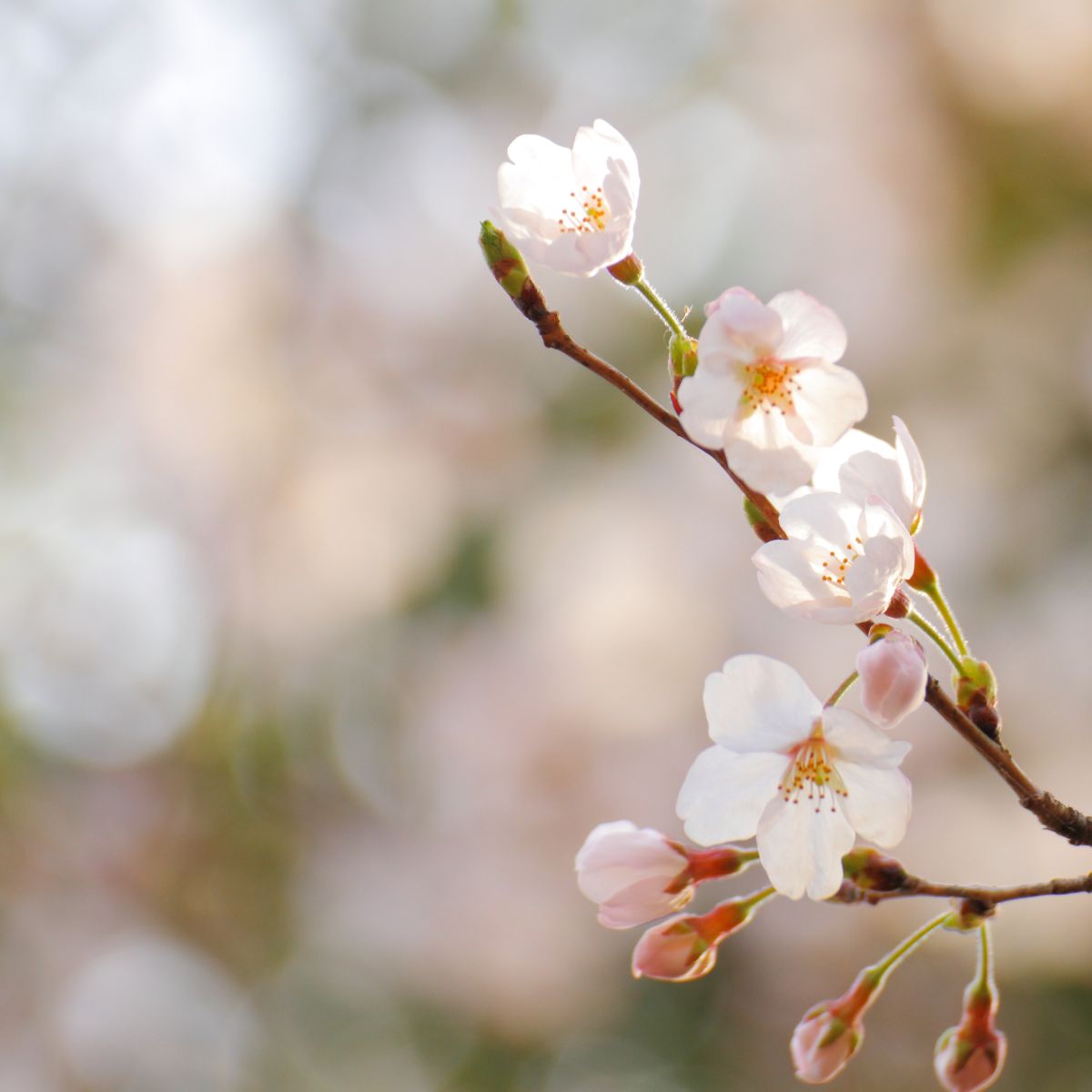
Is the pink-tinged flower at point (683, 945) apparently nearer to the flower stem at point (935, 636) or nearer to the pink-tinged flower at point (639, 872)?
the pink-tinged flower at point (639, 872)

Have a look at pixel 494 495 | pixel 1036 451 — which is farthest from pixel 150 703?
pixel 1036 451

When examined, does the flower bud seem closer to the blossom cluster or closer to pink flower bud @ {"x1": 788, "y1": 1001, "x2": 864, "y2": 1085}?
the blossom cluster

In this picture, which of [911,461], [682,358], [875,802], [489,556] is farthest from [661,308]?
[489,556]

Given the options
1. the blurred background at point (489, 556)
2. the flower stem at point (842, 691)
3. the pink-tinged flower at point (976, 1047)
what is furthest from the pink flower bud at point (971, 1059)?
the blurred background at point (489, 556)

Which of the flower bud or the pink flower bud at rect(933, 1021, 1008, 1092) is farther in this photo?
the pink flower bud at rect(933, 1021, 1008, 1092)

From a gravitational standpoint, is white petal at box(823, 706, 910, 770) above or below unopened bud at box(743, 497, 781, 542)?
below

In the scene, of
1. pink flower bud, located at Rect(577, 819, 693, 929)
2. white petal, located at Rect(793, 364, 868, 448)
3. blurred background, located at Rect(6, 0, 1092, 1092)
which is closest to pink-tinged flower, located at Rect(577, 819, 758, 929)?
pink flower bud, located at Rect(577, 819, 693, 929)

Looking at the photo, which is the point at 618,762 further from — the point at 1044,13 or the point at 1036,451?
the point at 1044,13
